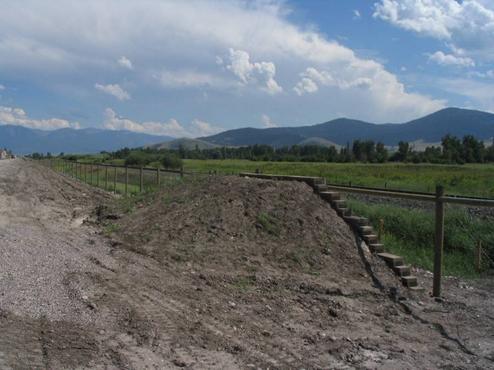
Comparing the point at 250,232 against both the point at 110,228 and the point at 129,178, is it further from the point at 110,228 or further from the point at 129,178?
the point at 129,178

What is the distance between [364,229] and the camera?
404 inches

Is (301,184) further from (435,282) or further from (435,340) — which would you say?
(435,340)

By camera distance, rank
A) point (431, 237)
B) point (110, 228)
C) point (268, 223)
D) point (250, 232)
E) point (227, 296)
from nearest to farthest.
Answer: point (227, 296), point (250, 232), point (268, 223), point (110, 228), point (431, 237)

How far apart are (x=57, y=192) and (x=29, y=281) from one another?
2030 centimetres

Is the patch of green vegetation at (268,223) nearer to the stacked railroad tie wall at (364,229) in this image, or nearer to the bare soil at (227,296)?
the bare soil at (227,296)

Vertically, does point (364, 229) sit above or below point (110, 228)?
above

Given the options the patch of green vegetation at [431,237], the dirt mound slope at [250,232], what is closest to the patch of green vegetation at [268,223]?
the dirt mound slope at [250,232]

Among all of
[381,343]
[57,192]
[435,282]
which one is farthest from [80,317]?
[57,192]

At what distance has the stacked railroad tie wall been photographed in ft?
30.3

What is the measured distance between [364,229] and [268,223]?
Answer: 1.78 meters

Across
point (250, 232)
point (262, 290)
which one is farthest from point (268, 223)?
point (262, 290)

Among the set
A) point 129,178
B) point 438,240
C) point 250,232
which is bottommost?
point 129,178

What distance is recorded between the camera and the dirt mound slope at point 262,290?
5.85 meters

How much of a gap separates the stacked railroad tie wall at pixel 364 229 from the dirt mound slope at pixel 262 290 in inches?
7.5
